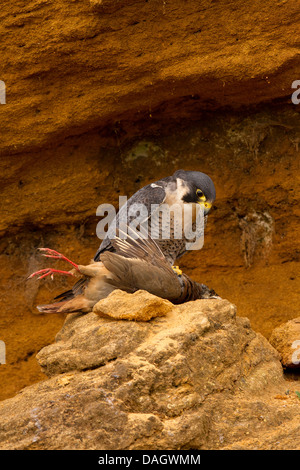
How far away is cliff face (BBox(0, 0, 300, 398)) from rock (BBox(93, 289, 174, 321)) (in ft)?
7.38

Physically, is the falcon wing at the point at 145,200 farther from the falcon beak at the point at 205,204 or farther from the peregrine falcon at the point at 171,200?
the falcon beak at the point at 205,204

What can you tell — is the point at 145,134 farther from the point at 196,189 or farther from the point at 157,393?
the point at 157,393

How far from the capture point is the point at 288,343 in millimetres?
4102

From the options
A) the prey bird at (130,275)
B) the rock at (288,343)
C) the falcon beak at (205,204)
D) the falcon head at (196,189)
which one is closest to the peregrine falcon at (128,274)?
the prey bird at (130,275)

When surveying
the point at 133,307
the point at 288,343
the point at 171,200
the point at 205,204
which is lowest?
the point at 288,343

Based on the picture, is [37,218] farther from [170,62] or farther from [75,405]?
[75,405]

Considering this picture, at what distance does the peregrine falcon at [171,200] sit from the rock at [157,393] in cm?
131

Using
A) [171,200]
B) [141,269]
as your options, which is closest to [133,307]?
[141,269]

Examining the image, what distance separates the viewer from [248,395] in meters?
3.18

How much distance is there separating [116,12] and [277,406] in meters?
3.13

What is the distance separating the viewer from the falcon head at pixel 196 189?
15.9 feet

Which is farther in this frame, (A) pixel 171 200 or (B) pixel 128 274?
(A) pixel 171 200

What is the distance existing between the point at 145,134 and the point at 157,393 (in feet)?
11.3

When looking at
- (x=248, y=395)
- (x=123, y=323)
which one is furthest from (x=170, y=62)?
(x=248, y=395)
